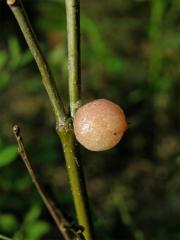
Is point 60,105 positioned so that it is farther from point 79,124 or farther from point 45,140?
point 45,140

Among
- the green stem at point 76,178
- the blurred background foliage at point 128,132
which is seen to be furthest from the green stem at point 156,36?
the green stem at point 76,178

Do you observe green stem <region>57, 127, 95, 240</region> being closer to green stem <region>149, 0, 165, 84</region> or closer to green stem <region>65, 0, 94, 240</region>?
green stem <region>65, 0, 94, 240</region>

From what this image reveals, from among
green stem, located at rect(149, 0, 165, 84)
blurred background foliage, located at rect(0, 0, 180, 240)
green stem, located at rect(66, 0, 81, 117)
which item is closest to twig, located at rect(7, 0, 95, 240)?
green stem, located at rect(66, 0, 81, 117)

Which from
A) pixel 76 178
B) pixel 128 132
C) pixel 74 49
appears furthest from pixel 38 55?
pixel 128 132

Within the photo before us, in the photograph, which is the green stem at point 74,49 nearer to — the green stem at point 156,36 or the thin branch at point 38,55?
the thin branch at point 38,55

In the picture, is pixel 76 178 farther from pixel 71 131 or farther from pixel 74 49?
pixel 74 49
